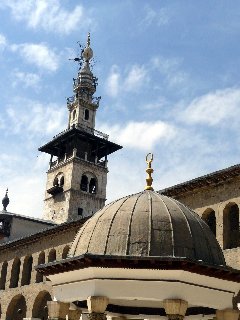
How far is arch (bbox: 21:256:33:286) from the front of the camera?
31.8 meters

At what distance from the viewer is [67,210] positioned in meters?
48.8

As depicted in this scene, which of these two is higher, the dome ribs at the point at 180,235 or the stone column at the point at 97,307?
the dome ribs at the point at 180,235

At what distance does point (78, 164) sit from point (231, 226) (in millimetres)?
33263

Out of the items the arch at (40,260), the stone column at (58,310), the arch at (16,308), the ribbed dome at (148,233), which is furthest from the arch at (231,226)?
the arch at (16,308)

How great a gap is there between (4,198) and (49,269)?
42041mm

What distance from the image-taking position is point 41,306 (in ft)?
98.3

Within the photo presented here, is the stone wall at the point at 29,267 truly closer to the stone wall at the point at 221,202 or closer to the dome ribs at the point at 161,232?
the stone wall at the point at 221,202

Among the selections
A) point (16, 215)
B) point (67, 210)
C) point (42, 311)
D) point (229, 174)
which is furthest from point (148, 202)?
point (67, 210)

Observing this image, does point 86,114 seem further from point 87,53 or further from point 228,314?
point 228,314

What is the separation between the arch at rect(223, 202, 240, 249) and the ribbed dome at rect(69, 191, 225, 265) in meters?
9.70

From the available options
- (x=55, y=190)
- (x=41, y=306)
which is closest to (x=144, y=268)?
(x=41, y=306)

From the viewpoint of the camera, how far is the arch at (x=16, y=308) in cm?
3181

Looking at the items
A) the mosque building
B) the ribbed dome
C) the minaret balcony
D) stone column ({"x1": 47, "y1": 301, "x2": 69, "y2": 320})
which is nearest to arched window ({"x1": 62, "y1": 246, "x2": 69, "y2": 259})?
the mosque building

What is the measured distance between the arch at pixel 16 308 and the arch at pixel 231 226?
1703cm
